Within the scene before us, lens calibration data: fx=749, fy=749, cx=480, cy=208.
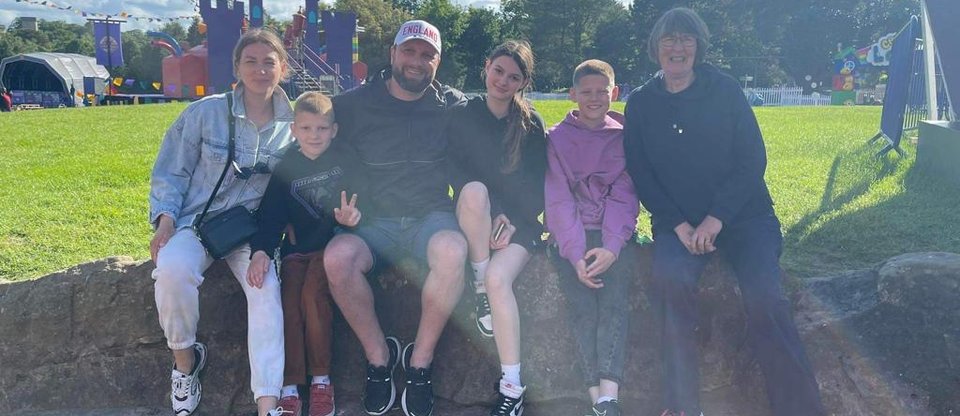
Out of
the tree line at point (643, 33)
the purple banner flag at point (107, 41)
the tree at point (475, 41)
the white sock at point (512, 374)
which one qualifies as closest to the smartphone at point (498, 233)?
the white sock at point (512, 374)

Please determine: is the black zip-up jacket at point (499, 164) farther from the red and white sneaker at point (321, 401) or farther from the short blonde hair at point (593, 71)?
the red and white sneaker at point (321, 401)

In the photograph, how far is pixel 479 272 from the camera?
3.45 m

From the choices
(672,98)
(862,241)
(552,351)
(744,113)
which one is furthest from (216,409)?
(862,241)

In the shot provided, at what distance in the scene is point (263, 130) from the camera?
3695mm

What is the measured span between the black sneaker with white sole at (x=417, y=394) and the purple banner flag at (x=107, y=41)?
37.6 metres

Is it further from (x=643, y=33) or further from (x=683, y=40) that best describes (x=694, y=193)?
(x=643, y=33)

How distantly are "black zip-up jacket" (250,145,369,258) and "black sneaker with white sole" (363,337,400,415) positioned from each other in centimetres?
64

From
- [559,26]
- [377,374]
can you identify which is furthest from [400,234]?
[559,26]

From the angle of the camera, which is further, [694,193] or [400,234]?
[400,234]

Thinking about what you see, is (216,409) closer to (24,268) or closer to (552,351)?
(552,351)

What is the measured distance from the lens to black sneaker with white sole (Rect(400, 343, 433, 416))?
3.30 m

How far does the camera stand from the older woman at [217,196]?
320cm

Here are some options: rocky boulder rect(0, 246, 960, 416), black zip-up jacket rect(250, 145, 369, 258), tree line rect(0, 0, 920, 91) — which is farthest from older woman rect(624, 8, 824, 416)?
tree line rect(0, 0, 920, 91)

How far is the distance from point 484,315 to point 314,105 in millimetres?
1270
